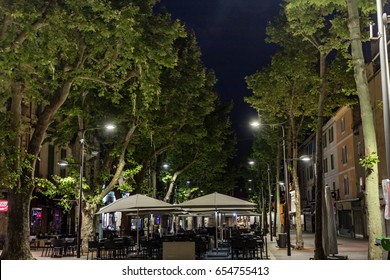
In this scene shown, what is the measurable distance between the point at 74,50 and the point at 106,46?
1291 mm

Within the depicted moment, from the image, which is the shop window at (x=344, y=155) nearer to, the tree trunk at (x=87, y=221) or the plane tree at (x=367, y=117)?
the tree trunk at (x=87, y=221)

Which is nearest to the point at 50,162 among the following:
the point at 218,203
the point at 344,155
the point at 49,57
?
the point at 218,203

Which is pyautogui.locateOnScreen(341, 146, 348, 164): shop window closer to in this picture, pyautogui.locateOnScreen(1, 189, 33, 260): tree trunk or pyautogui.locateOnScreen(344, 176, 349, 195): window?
pyautogui.locateOnScreen(344, 176, 349, 195): window

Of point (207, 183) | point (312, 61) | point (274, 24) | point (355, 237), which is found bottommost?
point (355, 237)

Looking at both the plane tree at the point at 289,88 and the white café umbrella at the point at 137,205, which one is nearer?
the white café umbrella at the point at 137,205

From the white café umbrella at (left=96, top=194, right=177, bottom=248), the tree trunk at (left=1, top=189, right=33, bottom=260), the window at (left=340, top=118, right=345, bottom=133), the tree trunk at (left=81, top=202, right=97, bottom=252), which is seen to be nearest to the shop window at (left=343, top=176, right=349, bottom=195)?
the window at (left=340, top=118, right=345, bottom=133)

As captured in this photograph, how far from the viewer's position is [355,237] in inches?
1745

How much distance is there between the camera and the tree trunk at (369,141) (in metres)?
13.7

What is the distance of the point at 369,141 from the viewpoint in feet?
46.8

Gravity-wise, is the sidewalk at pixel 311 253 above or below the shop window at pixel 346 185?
below

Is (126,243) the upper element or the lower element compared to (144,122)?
lower

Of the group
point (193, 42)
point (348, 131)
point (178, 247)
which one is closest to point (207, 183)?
point (348, 131)

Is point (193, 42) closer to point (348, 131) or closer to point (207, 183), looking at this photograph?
point (348, 131)

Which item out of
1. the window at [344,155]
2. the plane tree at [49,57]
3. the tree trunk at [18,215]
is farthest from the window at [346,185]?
the tree trunk at [18,215]
